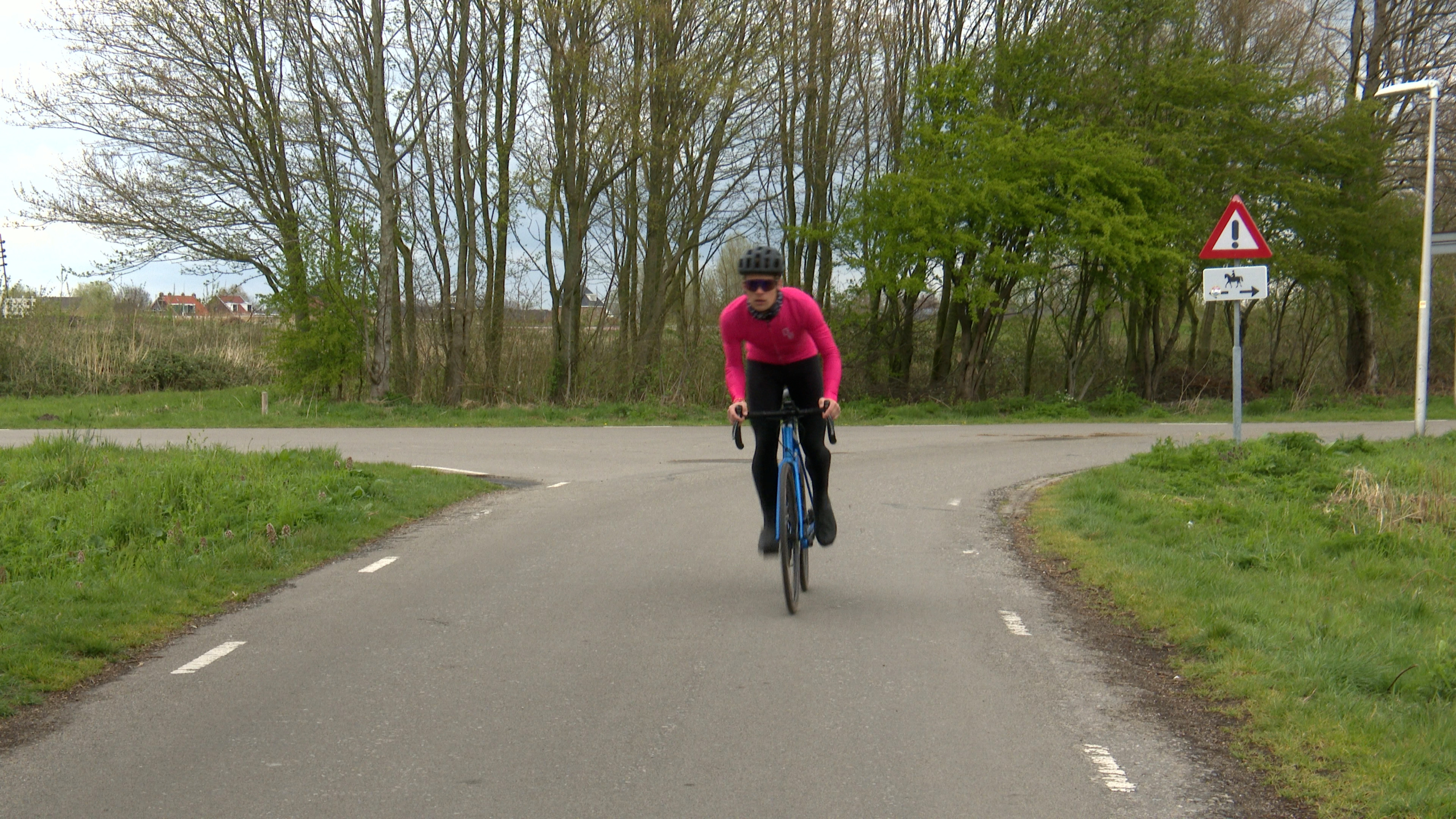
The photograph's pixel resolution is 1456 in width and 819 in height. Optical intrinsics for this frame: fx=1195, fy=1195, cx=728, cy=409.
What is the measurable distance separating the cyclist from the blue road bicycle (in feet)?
0.16

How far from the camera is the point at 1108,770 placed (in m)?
4.26

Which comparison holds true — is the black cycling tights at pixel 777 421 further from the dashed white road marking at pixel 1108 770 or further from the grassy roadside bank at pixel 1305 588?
the dashed white road marking at pixel 1108 770

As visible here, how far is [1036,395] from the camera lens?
101ft

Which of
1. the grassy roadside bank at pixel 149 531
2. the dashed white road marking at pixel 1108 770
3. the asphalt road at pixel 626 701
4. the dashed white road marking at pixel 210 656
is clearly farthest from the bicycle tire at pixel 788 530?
the grassy roadside bank at pixel 149 531

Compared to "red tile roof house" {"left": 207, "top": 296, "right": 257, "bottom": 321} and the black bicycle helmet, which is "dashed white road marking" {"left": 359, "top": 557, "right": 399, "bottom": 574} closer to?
the black bicycle helmet

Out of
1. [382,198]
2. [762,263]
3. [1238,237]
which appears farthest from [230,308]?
[762,263]

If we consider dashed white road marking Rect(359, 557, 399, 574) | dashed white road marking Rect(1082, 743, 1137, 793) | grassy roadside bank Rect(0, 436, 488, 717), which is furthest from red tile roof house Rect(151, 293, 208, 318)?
dashed white road marking Rect(1082, 743, 1137, 793)

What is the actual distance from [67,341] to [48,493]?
79.5ft

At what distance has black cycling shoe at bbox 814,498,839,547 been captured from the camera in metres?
6.88

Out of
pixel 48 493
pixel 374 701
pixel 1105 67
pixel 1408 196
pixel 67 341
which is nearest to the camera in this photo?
pixel 374 701

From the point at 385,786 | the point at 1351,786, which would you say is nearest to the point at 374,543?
the point at 385,786

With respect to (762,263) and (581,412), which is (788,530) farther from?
(581,412)

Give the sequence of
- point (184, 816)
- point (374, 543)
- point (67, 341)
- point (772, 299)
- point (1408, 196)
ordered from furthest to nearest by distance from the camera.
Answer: point (67, 341), point (1408, 196), point (374, 543), point (772, 299), point (184, 816)

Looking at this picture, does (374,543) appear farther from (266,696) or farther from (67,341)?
(67,341)
